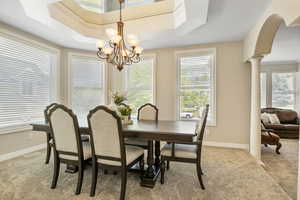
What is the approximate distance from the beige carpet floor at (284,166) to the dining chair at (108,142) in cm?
208

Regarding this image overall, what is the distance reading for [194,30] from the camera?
324 centimetres

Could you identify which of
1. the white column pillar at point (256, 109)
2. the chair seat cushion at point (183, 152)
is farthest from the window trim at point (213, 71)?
the chair seat cushion at point (183, 152)

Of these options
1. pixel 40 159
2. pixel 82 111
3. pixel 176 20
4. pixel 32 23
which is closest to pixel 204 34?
pixel 176 20

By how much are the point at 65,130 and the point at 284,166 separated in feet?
11.7

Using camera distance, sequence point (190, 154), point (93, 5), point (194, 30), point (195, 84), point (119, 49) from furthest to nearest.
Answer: point (195, 84), point (93, 5), point (194, 30), point (119, 49), point (190, 154)

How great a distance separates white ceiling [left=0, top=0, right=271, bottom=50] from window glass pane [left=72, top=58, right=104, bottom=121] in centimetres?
47

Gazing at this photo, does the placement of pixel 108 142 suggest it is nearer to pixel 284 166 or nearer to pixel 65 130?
pixel 65 130

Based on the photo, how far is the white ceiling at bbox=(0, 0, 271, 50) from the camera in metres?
2.43

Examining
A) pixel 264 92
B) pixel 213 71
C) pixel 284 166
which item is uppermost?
pixel 213 71

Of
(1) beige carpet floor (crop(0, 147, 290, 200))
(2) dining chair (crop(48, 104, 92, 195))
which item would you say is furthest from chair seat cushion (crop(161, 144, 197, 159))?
(2) dining chair (crop(48, 104, 92, 195))

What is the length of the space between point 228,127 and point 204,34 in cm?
224

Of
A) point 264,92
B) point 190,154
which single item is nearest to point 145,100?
point 190,154

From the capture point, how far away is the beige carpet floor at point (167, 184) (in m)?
1.94

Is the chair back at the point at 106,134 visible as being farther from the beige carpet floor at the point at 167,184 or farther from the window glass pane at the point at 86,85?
the window glass pane at the point at 86,85
